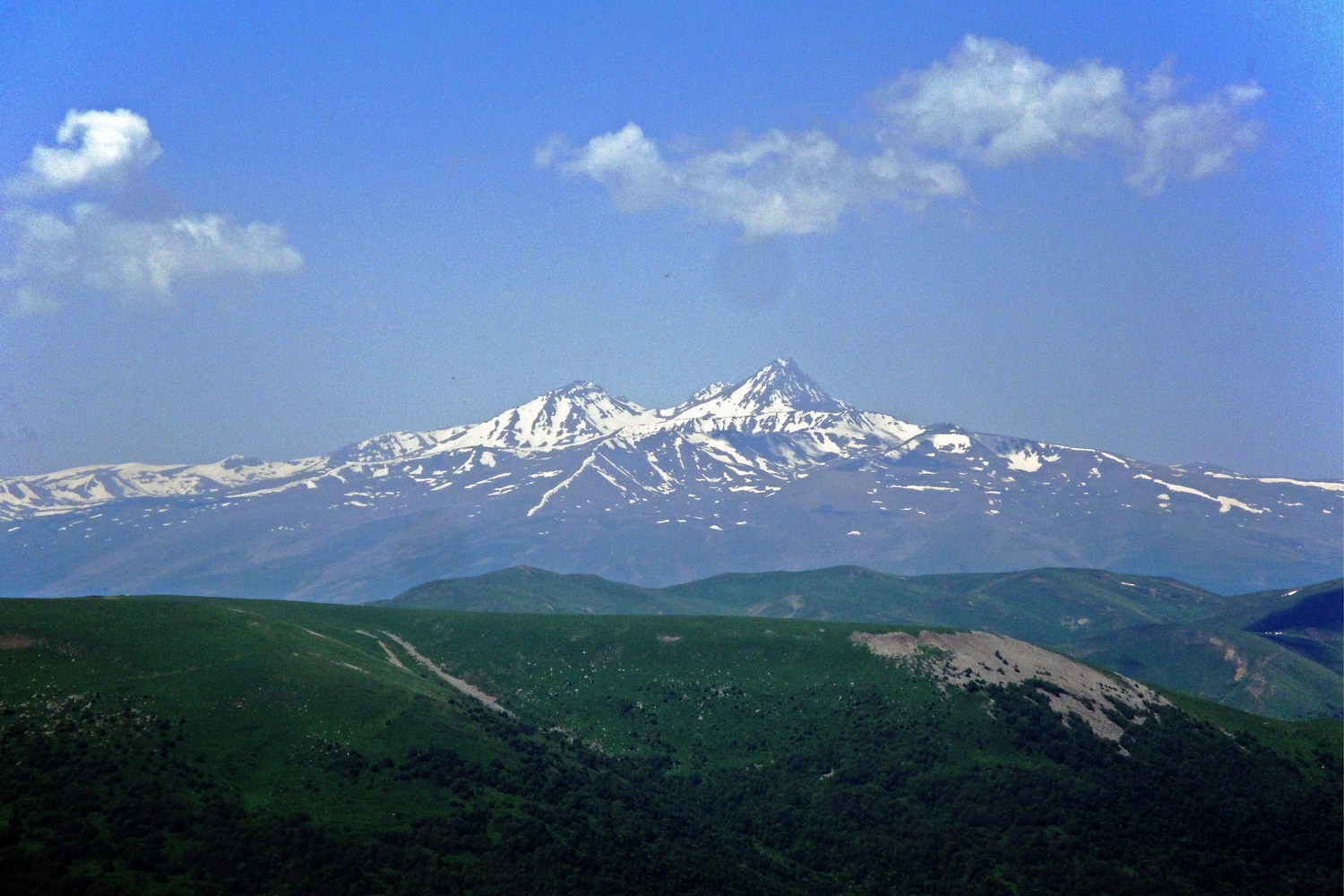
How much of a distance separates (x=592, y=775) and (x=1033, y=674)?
8463 cm

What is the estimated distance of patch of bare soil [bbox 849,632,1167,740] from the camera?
593 feet

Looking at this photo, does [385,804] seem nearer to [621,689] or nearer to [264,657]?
[264,657]

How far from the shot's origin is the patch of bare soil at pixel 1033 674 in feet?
593

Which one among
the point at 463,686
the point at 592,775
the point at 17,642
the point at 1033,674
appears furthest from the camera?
the point at 1033,674

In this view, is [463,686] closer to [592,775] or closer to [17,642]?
[592,775]

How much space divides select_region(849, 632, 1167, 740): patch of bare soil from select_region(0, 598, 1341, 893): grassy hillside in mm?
2112

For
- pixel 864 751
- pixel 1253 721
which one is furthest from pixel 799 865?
pixel 1253 721

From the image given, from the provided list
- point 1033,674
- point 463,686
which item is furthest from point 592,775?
point 1033,674

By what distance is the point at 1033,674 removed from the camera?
190000 millimetres

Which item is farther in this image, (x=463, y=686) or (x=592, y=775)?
(x=463, y=686)

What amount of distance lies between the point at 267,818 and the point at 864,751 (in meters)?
88.8

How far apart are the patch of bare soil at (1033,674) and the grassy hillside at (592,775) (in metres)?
2.11

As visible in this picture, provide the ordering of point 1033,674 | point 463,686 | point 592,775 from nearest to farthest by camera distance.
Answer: point 592,775 < point 463,686 < point 1033,674

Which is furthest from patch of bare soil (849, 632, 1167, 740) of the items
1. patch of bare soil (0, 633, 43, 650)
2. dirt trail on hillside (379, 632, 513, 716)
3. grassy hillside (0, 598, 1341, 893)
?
patch of bare soil (0, 633, 43, 650)
